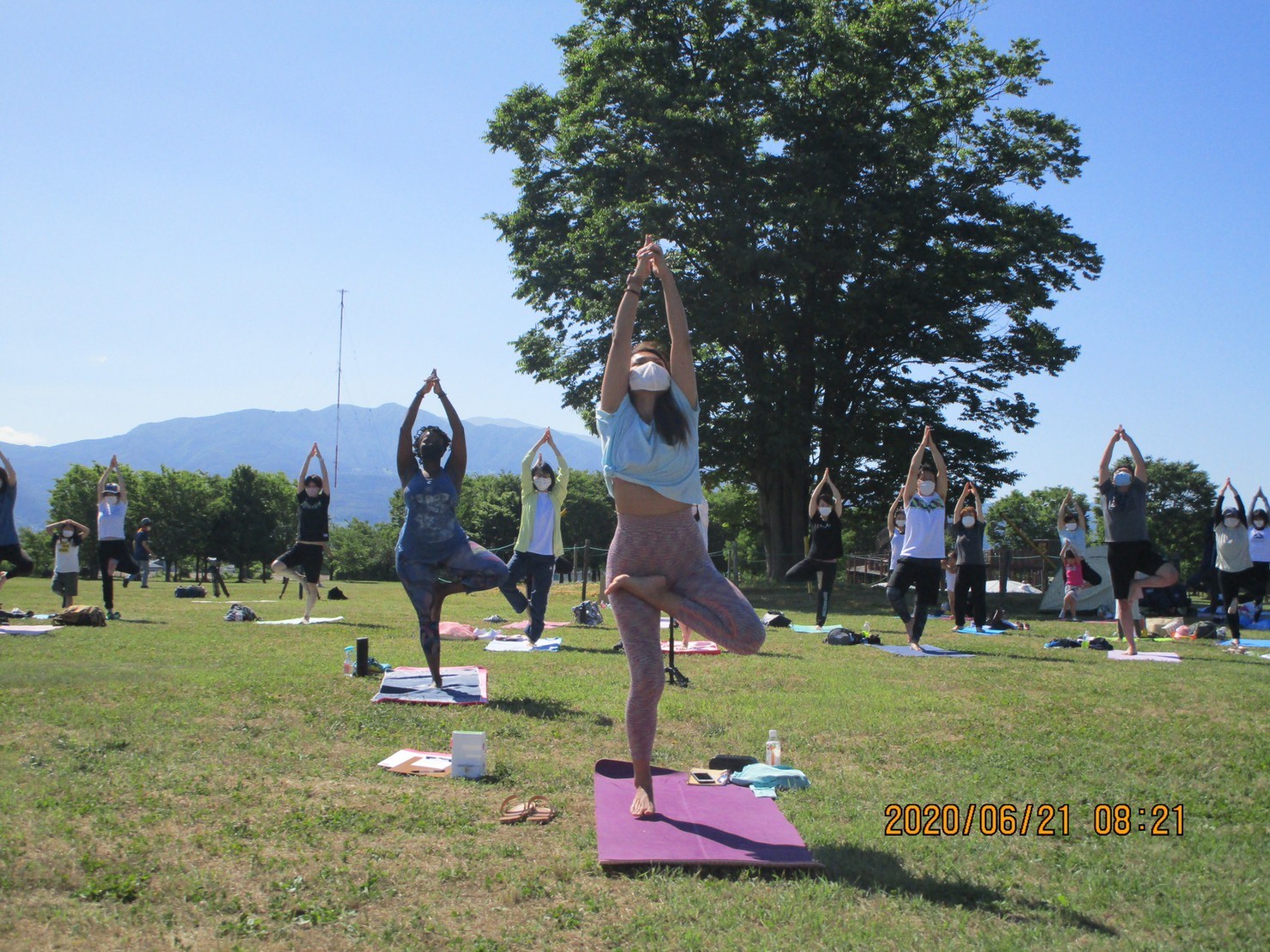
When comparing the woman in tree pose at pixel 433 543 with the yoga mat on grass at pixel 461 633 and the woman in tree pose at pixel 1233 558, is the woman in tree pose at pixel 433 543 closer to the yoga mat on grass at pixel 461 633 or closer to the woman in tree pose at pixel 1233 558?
the yoga mat on grass at pixel 461 633

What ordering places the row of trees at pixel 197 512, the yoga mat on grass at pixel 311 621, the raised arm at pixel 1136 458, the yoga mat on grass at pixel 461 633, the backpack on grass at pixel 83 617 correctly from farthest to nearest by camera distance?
the row of trees at pixel 197 512 → the yoga mat on grass at pixel 311 621 → the backpack on grass at pixel 83 617 → the yoga mat on grass at pixel 461 633 → the raised arm at pixel 1136 458

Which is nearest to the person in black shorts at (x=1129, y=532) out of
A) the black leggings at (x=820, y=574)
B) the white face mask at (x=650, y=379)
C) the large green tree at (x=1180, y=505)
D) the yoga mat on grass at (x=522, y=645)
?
the black leggings at (x=820, y=574)

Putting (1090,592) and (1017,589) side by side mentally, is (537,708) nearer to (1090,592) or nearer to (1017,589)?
(1090,592)

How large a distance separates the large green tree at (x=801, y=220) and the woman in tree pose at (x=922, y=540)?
13.8 metres

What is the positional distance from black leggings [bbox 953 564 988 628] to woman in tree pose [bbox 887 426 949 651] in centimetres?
342

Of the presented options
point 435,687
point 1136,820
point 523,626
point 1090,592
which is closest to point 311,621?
point 523,626

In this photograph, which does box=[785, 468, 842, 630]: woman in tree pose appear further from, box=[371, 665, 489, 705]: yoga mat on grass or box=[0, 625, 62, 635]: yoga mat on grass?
box=[0, 625, 62, 635]: yoga mat on grass

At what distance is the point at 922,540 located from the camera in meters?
13.4

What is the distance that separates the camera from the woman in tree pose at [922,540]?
43.9ft

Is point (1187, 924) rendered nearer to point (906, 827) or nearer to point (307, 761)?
point (906, 827)

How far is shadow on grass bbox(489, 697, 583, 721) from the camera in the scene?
806 centimetres

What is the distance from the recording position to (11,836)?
4.60 m

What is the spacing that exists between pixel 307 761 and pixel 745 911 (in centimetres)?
346

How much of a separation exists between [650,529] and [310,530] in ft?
40.5
